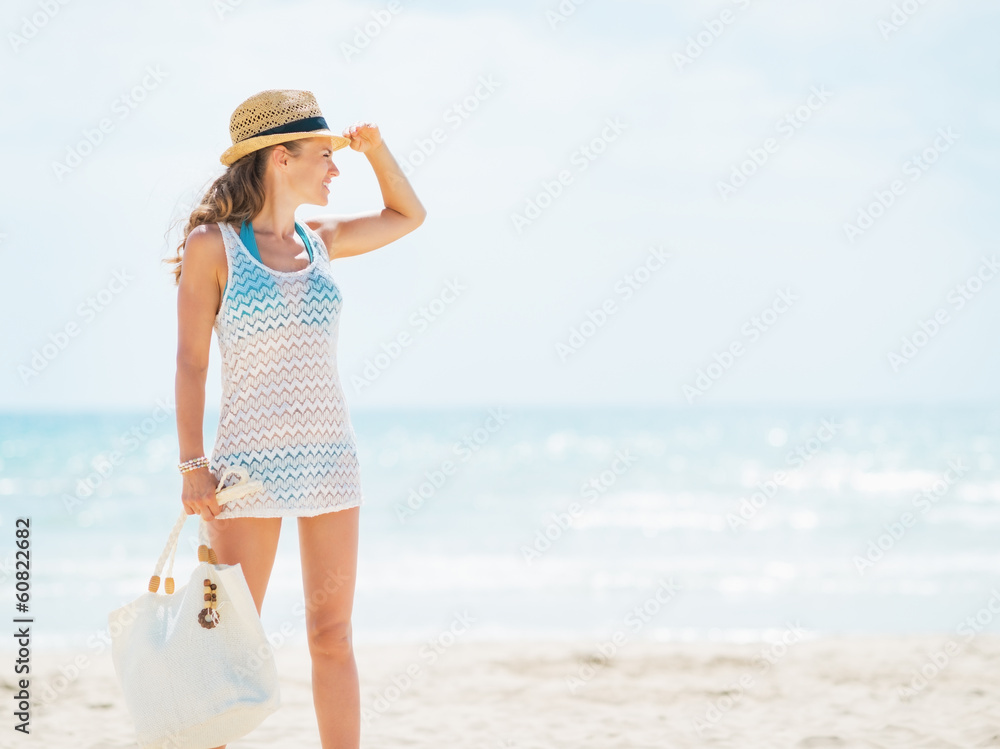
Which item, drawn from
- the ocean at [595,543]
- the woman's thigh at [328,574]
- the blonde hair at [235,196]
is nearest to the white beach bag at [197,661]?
the woman's thigh at [328,574]

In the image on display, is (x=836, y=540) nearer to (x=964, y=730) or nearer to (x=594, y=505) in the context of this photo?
(x=594, y=505)

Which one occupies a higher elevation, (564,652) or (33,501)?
(33,501)

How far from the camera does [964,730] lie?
3.90 metres

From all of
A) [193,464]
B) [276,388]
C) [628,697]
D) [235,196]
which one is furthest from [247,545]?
[628,697]

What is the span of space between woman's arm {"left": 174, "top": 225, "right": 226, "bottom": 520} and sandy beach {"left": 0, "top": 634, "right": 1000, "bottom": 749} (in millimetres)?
1914

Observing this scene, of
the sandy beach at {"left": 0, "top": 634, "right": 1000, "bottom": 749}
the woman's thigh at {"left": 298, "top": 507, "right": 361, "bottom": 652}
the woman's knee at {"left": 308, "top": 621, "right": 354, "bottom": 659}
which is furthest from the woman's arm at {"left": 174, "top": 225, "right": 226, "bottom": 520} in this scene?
the sandy beach at {"left": 0, "top": 634, "right": 1000, "bottom": 749}

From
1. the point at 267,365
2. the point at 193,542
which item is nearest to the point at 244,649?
the point at 267,365

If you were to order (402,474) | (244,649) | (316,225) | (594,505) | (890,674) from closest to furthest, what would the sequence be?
(244,649)
(316,225)
(890,674)
(594,505)
(402,474)

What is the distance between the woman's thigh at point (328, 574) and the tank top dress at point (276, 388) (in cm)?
7

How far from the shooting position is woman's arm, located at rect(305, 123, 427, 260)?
9.58 feet

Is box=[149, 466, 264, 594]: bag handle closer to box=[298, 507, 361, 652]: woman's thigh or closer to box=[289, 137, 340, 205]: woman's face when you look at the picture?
box=[298, 507, 361, 652]: woman's thigh

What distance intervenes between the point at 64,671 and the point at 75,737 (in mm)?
1461

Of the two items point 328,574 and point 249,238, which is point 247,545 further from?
point 249,238

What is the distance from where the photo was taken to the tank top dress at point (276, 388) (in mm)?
2504
